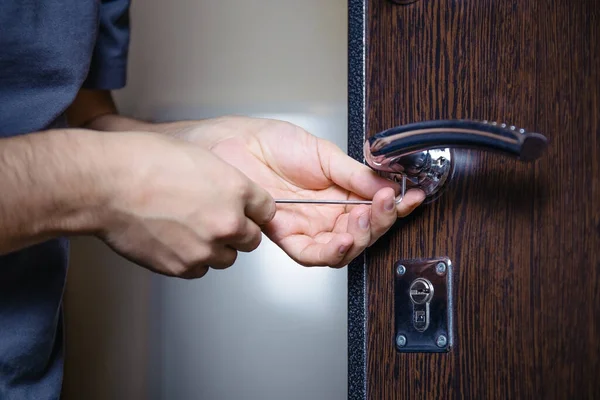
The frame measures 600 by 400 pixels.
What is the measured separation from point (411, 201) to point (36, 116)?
0.33 meters

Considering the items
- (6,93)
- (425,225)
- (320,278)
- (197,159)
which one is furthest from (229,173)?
(320,278)

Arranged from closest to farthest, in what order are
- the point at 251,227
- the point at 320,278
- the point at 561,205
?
the point at 561,205 < the point at 251,227 < the point at 320,278

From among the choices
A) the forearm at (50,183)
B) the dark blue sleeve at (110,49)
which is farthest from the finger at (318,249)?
the dark blue sleeve at (110,49)

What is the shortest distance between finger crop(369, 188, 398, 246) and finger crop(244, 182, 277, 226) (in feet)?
0.25

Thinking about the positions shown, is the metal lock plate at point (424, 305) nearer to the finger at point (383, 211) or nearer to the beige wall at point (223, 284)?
the finger at point (383, 211)

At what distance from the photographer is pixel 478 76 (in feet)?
1.07

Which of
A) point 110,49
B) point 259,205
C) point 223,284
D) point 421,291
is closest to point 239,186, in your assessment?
point 259,205

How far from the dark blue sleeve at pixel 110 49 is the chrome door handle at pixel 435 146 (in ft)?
1.22

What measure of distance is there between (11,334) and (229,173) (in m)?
0.25

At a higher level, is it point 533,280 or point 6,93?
point 6,93

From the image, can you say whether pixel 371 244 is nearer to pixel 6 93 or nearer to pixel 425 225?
pixel 425 225

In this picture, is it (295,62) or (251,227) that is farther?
(295,62)

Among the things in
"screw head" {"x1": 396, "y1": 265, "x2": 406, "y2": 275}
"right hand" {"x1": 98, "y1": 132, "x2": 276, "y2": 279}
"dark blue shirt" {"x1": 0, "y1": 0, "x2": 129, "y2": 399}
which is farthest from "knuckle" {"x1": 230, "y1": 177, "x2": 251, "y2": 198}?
"dark blue shirt" {"x1": 0, "y1": 0, "x2": 129, "y2": 399}

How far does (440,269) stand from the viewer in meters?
0.34
